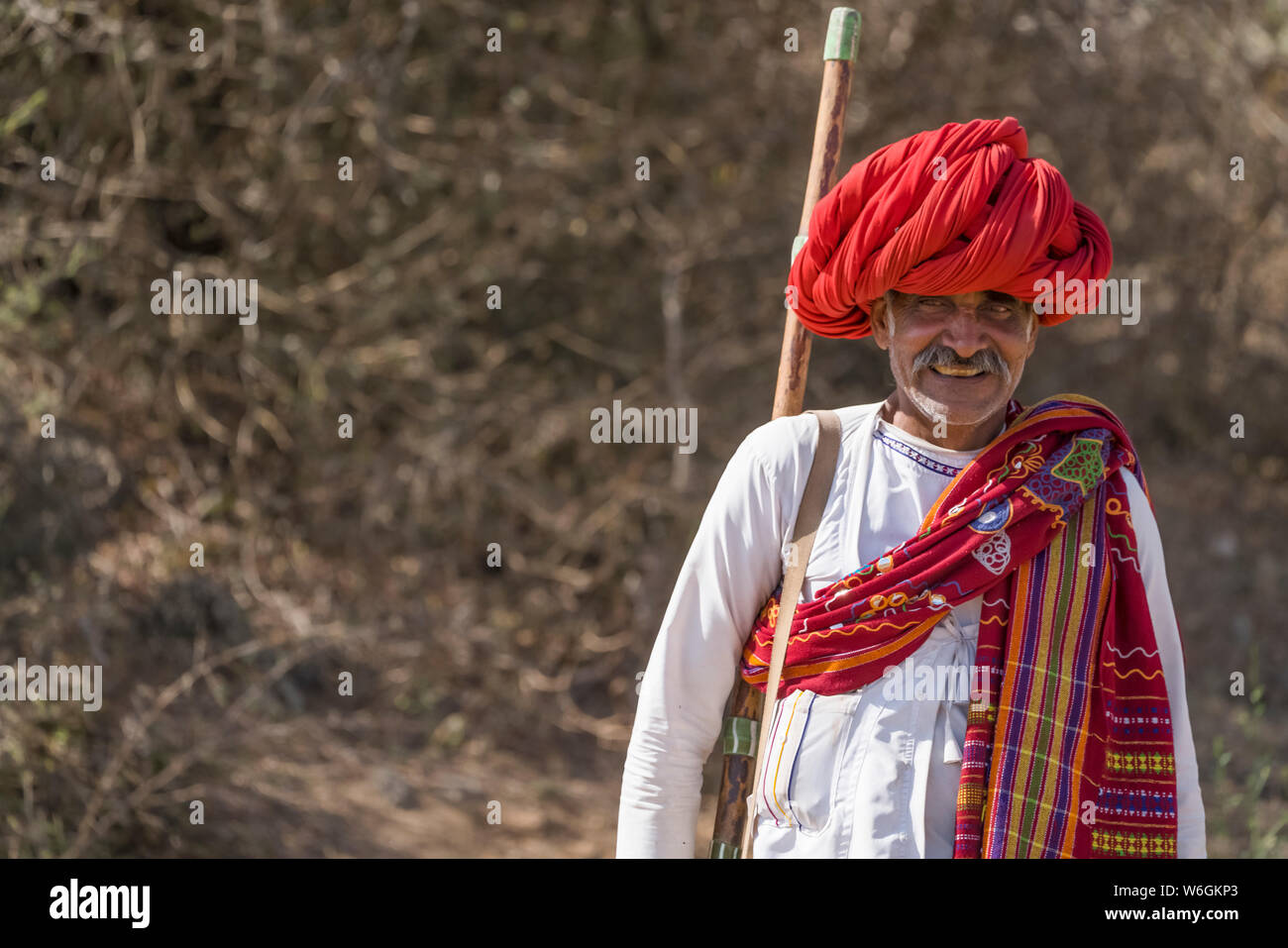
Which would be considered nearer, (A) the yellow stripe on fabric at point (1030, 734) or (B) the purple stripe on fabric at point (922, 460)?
(A) the yellow stripe on fabric at point (1030, 734)

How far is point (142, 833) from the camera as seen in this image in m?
3.75

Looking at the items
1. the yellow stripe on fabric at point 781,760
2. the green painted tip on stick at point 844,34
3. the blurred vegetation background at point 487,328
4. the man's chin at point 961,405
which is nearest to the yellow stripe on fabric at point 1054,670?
the man's chin at point 961,405

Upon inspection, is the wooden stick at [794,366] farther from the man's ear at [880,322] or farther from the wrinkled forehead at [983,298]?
the wrinkled forehead at [983,298]

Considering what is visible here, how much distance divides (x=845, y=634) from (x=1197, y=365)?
548cm

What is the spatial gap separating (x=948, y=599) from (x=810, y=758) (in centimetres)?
30

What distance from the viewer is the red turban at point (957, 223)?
178cm

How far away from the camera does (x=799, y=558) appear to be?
1840 mm

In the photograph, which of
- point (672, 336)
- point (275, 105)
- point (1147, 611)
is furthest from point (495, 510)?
point (1147, 611)

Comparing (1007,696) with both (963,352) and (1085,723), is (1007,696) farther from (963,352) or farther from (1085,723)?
(963,352)

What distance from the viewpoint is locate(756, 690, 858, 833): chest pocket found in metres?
1.78

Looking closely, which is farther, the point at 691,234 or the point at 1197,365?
the point at 1197,365

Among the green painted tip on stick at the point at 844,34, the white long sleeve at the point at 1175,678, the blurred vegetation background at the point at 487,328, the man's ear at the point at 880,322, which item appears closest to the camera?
the white long sleeve at the point at 1175,678

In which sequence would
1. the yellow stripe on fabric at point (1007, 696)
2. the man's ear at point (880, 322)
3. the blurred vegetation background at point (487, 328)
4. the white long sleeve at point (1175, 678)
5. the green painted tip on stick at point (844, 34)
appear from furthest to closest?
the blurred vegetation background at point (487, 328), the green painted tip on stick at point (844, 34), the man's ear at point (880, 322), the white long sleeve at point (1175, 678), the yellow stripe on fabric at point (1007, 696)

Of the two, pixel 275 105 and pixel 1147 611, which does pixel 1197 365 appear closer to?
pixel 275 105
